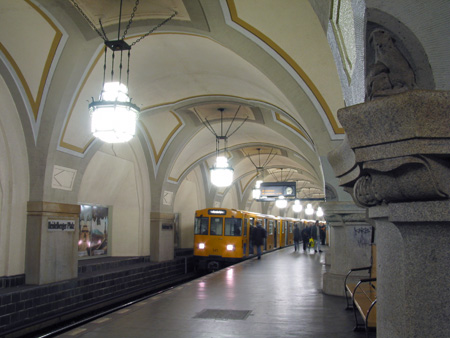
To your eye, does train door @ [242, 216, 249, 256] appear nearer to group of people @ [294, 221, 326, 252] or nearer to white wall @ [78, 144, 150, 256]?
white wall @ [78, 144, 150, 256]

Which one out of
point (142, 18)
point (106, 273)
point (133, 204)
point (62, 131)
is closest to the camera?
point (142, 18)

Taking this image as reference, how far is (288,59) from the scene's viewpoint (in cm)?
647

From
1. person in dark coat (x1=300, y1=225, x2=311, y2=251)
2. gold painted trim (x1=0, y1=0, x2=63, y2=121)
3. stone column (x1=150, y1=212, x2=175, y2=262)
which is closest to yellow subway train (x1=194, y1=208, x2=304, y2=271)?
stone column (x1=150, y1=212, x2=175, y2=262)

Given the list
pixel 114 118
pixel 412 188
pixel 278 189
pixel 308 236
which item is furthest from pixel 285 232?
pixel 412 188

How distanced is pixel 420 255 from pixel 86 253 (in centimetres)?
1182

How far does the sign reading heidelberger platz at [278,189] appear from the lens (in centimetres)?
1717

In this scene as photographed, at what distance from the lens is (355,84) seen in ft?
Answer: 7.24

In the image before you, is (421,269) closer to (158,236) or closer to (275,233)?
(158,236)

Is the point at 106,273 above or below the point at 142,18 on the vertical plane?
below

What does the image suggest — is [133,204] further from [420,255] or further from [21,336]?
[420,255]

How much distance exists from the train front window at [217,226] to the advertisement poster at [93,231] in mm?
3835

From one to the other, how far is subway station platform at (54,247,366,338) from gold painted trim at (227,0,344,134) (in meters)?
2.77

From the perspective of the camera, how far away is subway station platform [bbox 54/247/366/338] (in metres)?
4.76

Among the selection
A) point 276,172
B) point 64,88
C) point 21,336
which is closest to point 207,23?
point 64,88
